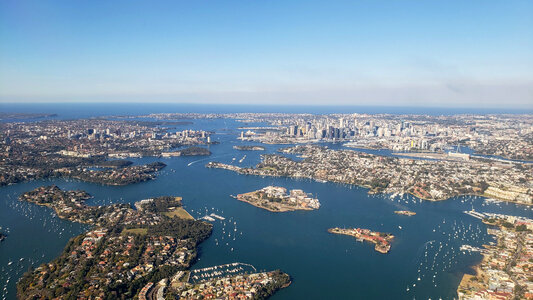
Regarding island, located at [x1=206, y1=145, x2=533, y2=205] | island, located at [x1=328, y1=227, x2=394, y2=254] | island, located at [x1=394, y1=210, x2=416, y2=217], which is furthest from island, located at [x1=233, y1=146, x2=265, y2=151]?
island, located at [x1=328, y1=227, x2=394, y2=254]

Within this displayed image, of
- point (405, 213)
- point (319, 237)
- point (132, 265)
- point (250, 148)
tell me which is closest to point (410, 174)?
point (405, 213)

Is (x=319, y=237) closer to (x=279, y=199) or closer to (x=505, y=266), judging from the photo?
(x=279, y=199)

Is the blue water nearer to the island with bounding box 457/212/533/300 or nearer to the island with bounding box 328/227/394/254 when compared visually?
the island with bounding box 328/227/394/254

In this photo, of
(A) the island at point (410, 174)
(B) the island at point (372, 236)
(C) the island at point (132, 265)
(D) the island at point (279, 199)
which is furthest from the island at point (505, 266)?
(D) the island at point (279, 199)

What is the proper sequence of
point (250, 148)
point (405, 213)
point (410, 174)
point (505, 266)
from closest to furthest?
point (505, 266), point (405, 213), point (410, 174), point (250, 148)

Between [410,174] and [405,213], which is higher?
[410,174]

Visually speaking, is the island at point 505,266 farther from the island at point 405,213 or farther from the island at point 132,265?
the island at point 132,265

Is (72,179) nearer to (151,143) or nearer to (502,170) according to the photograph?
(151,143)

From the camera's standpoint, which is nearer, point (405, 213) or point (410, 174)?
point (405, 213)
